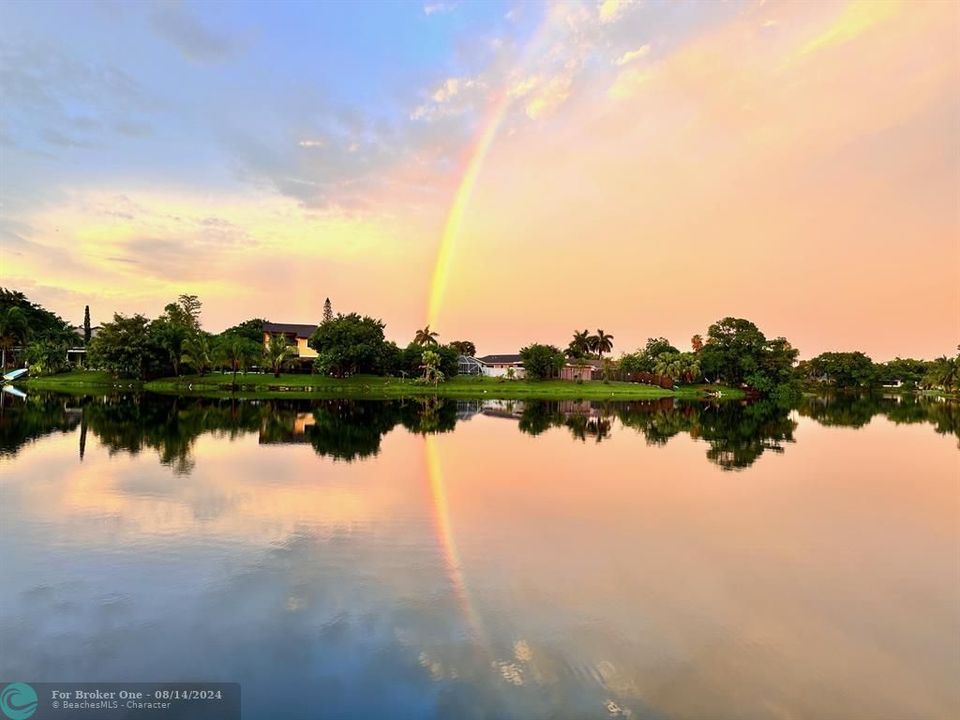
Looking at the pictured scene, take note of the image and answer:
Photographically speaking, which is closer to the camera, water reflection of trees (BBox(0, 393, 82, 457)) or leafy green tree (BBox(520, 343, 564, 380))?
water reflection of trees (BBox(0, 393, 82, 457))

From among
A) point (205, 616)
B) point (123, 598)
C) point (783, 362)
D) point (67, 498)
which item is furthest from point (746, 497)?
point (783, 362)

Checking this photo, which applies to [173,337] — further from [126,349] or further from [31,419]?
[31,419]

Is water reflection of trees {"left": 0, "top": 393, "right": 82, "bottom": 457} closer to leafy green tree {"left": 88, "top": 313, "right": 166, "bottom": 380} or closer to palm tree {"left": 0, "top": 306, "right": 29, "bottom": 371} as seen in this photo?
leafy green tree {"left": 88, "top": 313, "right": 166, "bottom": 380}

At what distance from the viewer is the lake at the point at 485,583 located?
930 centimetres

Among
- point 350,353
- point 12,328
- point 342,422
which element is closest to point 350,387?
point 350,353

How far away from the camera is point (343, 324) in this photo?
101125 mm

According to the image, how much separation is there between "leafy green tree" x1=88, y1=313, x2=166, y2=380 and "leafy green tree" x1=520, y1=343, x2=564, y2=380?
68.1m

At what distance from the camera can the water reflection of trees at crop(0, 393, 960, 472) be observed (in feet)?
115

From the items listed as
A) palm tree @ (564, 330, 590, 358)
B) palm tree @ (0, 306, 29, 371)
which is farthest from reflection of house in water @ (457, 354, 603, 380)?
palm tree @ (0, 306, 29, 371)

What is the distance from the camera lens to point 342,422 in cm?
4750

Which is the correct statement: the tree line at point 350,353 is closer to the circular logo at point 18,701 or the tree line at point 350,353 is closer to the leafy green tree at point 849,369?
the leafy green tree at point 849,369

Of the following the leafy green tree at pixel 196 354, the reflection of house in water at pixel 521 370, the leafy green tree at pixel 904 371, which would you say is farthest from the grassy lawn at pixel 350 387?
the leafy green tree at pixel 904 371

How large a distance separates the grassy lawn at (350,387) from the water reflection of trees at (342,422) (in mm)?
A: 13401

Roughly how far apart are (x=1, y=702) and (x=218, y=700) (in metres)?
3.37
